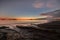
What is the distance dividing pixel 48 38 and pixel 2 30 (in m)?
1.03

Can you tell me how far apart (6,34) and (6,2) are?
28.4 inches

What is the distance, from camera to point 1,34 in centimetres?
293

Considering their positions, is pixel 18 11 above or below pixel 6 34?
above

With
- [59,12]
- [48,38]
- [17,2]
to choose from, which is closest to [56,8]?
[59,12]

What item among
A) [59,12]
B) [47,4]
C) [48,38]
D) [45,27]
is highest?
[47,4]

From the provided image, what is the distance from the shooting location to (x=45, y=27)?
2902 millimetres

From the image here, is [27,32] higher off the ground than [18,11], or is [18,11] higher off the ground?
[18,11]

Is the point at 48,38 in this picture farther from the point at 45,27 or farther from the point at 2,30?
the point at 2,30

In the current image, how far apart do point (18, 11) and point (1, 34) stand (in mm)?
630

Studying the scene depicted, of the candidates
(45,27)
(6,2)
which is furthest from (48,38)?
(6,2)

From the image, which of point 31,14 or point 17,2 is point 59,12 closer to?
point 31,14

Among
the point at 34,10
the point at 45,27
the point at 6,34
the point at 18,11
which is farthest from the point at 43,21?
the point at 6,34

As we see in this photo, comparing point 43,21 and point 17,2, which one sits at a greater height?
point 17,2

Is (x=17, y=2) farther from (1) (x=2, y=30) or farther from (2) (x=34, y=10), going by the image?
(1) (x=2, y=30)
